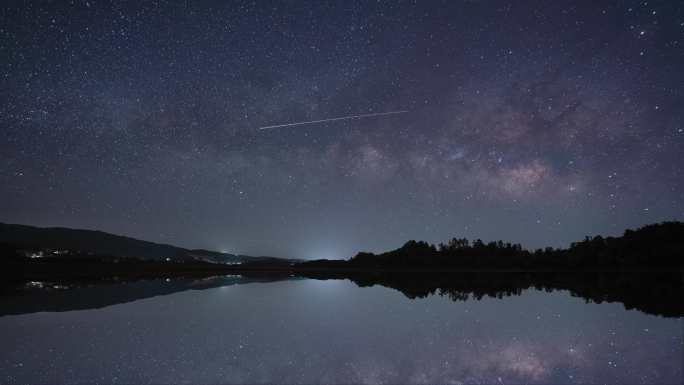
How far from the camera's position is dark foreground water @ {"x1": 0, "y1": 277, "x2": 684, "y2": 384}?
281 inches

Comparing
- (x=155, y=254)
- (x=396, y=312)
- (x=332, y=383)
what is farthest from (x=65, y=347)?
(x=155, y=254)

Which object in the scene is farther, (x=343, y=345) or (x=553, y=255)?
(x=553, y=255)

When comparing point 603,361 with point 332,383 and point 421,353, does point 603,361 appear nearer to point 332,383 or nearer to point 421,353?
point 421,353

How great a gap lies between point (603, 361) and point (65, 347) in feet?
38.8

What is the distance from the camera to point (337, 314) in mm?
14578

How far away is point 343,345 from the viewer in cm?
951

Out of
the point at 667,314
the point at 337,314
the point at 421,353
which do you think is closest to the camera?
the point at 421,353

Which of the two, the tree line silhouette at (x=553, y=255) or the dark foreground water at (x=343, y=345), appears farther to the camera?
the tree line silhouette at (x=553, y=255)

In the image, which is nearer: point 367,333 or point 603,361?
point 603,361

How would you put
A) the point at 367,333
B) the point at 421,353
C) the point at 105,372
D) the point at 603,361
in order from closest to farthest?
the point at 105,372
the point at 603,361
the point at 421,353
the point at 367,333

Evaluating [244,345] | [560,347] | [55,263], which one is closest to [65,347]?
[244,345]

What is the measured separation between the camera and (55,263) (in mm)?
74875

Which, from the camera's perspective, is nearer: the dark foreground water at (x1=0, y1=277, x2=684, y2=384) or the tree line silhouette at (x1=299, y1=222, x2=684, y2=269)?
the dark foreground water at (x1=0, y1=277, x2=684, y2=384)

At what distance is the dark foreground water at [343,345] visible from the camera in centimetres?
714
